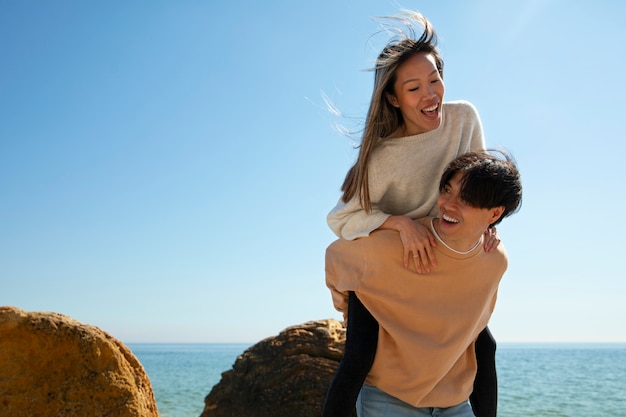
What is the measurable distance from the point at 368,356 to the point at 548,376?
1217 inches

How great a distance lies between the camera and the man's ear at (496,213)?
2.96 m

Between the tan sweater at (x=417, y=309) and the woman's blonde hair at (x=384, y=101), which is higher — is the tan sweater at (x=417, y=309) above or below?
below

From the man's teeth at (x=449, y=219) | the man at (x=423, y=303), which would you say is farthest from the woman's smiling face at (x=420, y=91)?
the man's teeth at (x=449, y=219)

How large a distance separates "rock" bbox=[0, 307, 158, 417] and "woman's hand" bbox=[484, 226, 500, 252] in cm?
208

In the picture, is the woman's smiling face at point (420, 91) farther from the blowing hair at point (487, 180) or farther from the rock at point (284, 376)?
the rock at point (284, 376)

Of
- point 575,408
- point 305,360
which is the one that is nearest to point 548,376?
point 575,408

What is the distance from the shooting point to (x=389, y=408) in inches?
122

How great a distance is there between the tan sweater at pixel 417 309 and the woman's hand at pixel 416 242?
0.04 m

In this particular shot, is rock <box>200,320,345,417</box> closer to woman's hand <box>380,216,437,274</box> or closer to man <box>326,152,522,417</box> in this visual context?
man <box>326,152,522,417</box>

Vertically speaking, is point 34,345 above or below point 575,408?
above

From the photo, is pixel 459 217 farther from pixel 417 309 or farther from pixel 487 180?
pixel 417 309

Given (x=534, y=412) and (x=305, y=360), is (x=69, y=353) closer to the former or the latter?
(x=305, y=360)

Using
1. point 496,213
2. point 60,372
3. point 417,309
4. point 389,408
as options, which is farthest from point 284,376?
point 496,213

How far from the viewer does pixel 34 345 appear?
3412 millimetres
